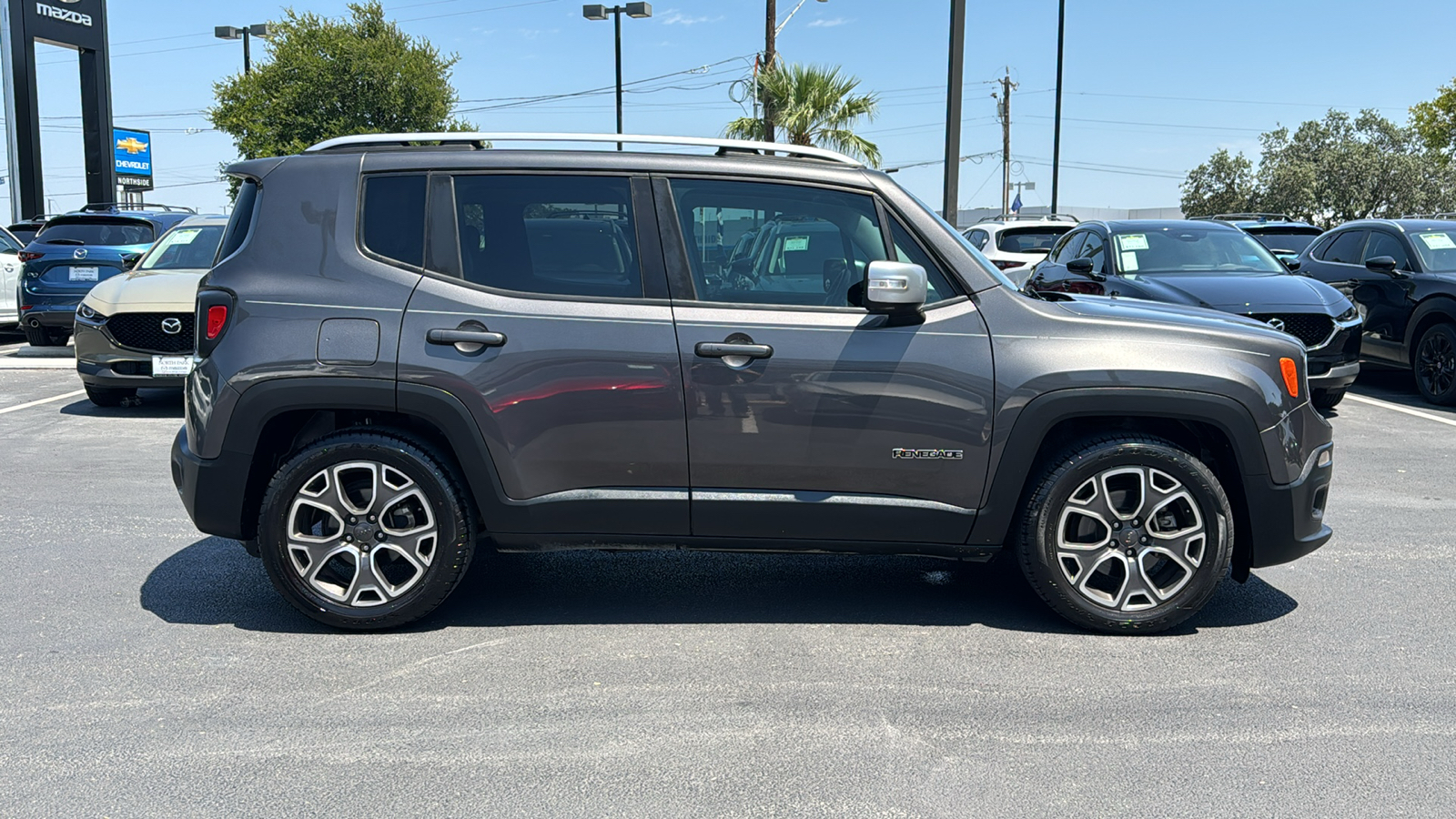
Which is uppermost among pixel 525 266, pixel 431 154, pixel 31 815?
pixel 431 154

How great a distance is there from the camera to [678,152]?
15.2ft

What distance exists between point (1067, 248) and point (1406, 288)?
3142mm

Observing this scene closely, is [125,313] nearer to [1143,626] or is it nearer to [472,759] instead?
[472,759]

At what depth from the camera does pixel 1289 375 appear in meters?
4.54

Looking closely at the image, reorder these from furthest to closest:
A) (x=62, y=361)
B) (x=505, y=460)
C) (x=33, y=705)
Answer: (x=62, y=361) < (x=505, y=460) < (x=33, y=705)

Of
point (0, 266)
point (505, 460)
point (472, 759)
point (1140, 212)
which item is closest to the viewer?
point (472, 759)

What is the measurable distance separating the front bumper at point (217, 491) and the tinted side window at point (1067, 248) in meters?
9.25

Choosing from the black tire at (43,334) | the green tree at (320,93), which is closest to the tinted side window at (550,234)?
the black tire at (43,334)

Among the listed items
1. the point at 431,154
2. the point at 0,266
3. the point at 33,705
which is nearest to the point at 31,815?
the point at 33,705

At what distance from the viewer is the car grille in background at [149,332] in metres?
9.52

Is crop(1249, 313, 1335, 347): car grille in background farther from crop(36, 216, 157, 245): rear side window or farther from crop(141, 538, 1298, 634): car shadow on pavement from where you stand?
crop(36, 216, 157, 245): rear side window

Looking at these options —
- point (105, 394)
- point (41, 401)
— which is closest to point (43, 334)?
point (41, 401)

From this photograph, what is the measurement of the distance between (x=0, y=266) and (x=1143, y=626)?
1535 centimetres

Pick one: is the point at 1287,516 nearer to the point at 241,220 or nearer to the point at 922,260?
the point at 922,260
